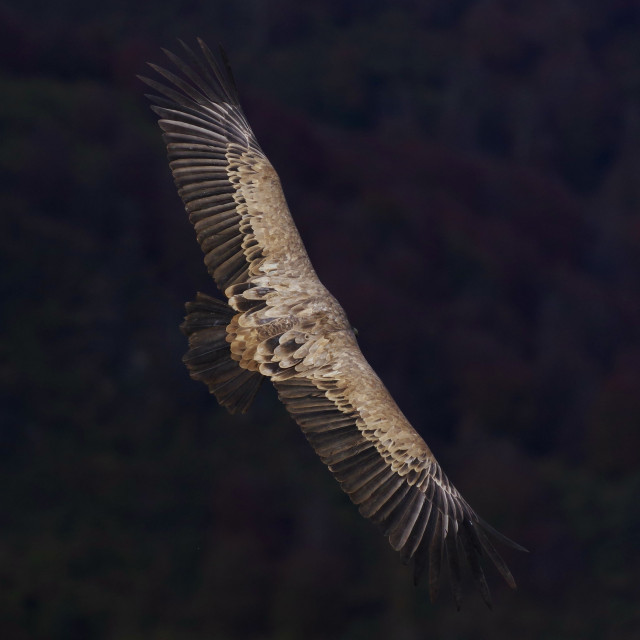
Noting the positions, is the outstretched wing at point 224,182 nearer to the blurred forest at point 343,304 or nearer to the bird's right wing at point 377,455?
the bird's right wing at point 377,455

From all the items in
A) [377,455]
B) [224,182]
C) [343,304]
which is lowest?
[343,304]

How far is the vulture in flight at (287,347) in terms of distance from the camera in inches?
413

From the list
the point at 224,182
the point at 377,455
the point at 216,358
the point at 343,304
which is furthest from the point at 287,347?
the point at 343,304

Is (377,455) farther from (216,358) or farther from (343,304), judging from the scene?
(343,304)

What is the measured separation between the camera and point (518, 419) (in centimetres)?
4859

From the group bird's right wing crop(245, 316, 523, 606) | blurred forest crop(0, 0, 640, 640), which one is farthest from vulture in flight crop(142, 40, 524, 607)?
blurred forest crop(0, 0, 640, 640)

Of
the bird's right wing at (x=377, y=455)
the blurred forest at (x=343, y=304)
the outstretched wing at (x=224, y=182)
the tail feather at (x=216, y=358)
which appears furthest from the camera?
the blurred forest at (x=343, y=304)

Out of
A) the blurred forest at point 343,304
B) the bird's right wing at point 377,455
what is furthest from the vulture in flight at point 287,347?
the blurred forest at point 343,304

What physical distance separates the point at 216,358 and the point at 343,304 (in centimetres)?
3630

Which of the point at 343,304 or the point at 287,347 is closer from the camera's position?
the point at 287,347

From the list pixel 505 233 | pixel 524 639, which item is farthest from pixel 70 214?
pixel 505 233

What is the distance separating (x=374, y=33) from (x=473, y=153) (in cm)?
834

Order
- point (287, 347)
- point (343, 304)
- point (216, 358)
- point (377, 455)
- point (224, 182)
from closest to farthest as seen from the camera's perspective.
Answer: point (377, 455) < point (287, 347) < point (216, 358) < point (224, 182) < point (343, 304)

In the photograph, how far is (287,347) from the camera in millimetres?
10969
